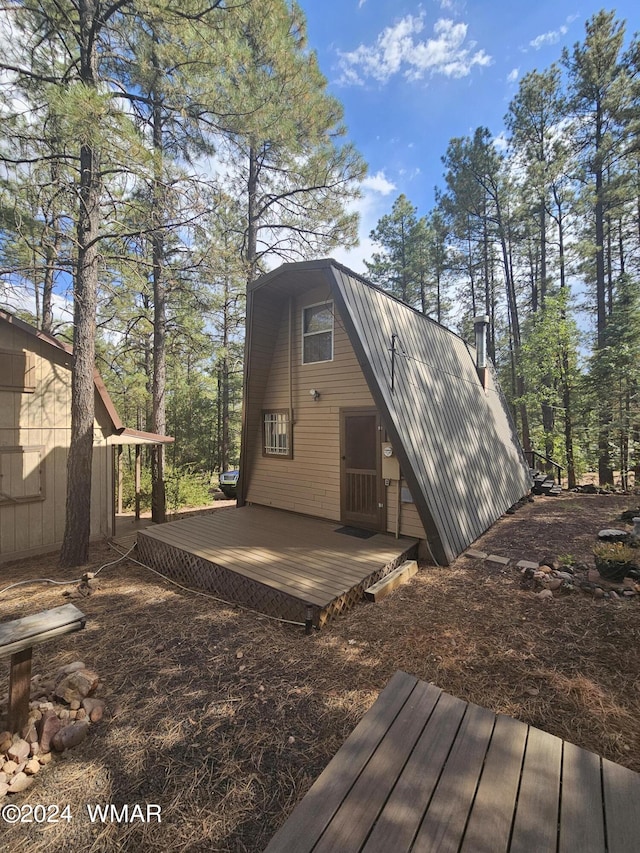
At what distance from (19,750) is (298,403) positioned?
535cm

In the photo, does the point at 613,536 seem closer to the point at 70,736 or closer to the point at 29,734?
the point at 70,736

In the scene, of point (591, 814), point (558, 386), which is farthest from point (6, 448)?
point (558, 386)

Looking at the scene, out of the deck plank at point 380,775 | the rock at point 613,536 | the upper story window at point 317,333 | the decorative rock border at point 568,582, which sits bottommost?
the decorative rock border at point 568,582

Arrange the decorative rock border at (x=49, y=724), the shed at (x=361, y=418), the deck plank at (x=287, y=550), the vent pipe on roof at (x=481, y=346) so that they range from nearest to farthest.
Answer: the decorative rock border at (x=49, y=724) < the deck plank at (x=287, y=550) < the shed at (x=361, y=418) < the vent pipe on roof at (x=481, y=346)

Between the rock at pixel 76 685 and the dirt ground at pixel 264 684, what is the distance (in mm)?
135

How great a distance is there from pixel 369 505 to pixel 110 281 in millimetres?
8901

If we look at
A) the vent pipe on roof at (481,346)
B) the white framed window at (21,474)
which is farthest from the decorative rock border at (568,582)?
the white framed window at (21,474)

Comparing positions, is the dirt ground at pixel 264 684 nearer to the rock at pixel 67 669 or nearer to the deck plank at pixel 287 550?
the rock at pixel 67 669

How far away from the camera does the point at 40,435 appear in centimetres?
629

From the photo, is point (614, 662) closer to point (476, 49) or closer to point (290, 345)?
point (290, 345)

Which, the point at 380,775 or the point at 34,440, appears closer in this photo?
the point at 380,775

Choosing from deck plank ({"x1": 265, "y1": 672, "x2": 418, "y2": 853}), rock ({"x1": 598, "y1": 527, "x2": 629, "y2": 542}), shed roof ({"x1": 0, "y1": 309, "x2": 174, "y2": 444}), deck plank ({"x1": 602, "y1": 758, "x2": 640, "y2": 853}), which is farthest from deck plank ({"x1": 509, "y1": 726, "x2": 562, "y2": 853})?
shed roof ({"x1": 0, "y1": 309, "x2": 174, "y2": 444})

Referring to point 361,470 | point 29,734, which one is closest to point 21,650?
point 29,734

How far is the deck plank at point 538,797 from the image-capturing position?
114 centimetres
